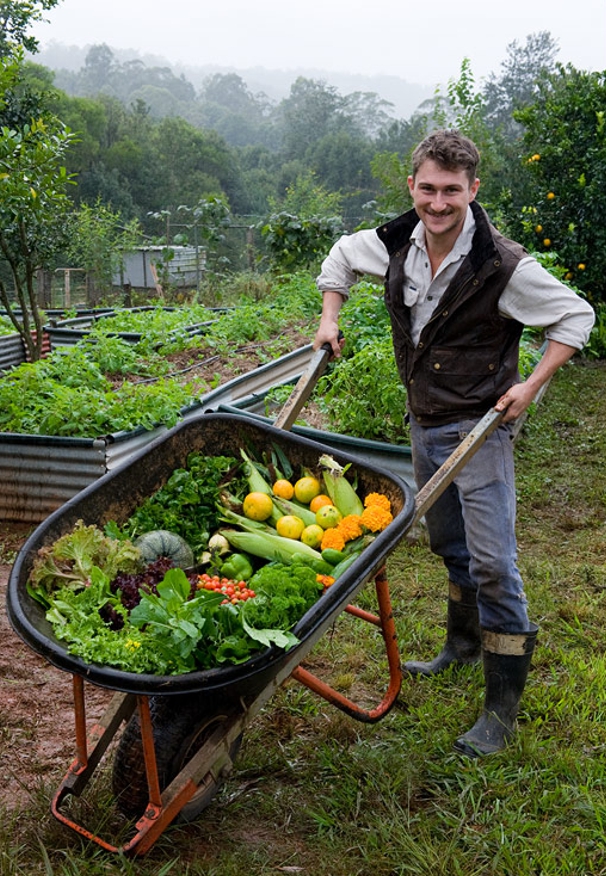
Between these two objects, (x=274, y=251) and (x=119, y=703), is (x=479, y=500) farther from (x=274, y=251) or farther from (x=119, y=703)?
(x=274, y=251)

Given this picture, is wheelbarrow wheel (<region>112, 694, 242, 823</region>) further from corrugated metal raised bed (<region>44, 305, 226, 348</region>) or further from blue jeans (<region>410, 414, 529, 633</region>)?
corrugated metal raised bed (<region>44, 305, 226, 348</region>)

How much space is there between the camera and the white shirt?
2908 millimetres

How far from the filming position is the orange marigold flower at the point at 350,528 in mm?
2824

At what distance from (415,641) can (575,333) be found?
73.1 inches

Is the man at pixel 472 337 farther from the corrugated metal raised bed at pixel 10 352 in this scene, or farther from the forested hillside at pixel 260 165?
the corrugated metal raised bed at pixel 10 352

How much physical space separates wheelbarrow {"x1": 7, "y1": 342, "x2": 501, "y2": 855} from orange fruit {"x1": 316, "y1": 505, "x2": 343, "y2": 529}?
17 centimetres

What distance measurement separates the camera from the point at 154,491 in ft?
10.2

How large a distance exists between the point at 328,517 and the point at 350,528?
12cm

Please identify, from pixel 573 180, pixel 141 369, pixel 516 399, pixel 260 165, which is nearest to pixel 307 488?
pixel 516 399

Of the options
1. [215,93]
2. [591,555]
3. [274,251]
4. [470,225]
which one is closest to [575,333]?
[470,225]

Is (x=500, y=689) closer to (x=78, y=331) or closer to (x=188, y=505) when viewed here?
(x=188, y=505)

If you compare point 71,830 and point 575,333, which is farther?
point 575,333

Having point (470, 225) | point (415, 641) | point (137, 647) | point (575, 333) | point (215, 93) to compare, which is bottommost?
point (415, 641)

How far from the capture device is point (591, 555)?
5.13 meters
